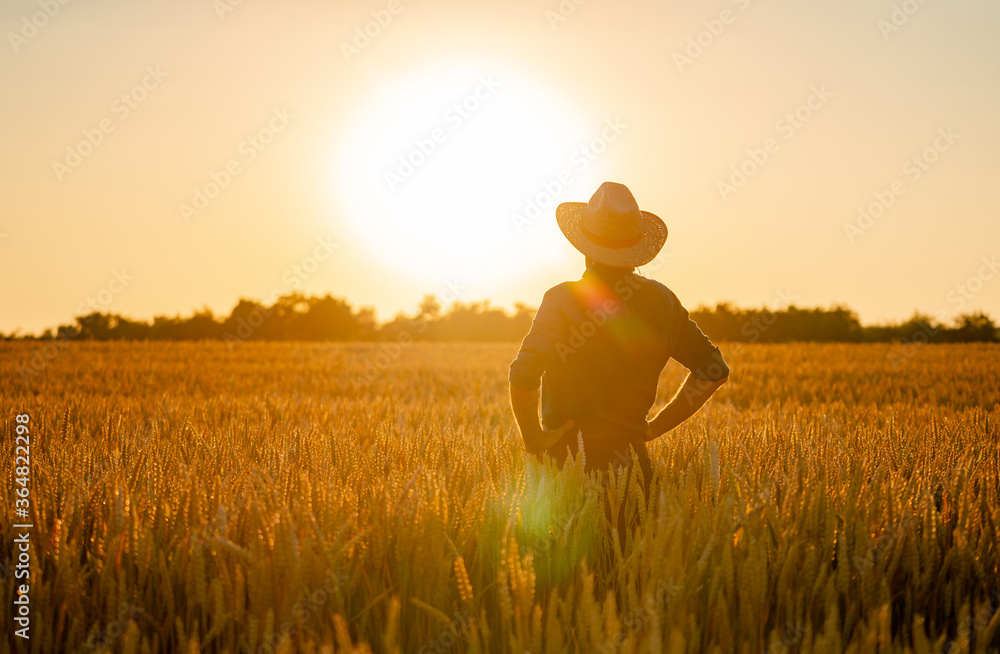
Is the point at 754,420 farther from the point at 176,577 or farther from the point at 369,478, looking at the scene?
the point at 176,577

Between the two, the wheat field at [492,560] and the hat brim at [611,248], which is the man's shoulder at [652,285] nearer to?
the hat brim at [611,248]

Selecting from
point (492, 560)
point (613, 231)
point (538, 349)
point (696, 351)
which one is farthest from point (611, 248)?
point (492, 560)

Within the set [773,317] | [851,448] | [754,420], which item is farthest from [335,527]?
[773,317]

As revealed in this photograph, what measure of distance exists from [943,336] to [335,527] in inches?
1259

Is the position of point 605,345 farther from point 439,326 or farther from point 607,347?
point 439,326

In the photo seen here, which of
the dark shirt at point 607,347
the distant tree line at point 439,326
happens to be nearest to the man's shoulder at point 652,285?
the dark shirt at point 607,347

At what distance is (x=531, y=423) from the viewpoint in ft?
10.2

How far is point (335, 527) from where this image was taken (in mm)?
2141

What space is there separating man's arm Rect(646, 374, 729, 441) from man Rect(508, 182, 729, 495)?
0.01 m

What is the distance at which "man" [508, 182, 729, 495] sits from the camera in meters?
3.09

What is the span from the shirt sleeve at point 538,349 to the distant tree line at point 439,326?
75.2 feet

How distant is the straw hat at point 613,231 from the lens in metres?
3.14

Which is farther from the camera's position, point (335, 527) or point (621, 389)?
point (621, 389)

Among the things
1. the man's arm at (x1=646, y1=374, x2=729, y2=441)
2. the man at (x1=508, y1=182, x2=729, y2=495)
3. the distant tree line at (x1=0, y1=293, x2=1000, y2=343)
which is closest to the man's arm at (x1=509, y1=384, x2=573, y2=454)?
the man at (x1=508, y1=182, x2=729, y2=495)
